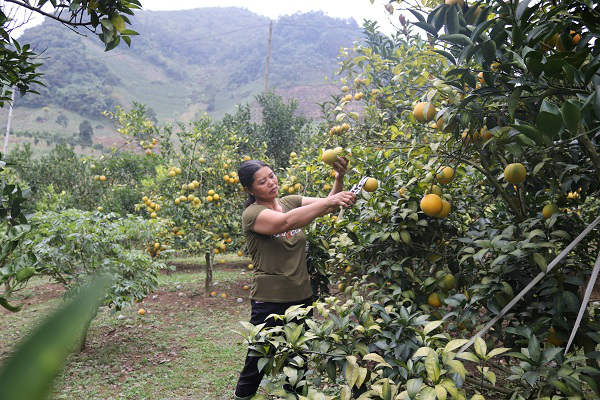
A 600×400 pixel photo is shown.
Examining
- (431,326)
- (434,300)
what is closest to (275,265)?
(434,300)

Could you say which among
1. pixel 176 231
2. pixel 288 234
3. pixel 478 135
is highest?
pixel 478 135

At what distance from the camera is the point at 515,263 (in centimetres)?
151

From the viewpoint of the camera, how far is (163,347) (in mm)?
4098

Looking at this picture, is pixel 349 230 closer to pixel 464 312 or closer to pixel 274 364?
pixel 464 312

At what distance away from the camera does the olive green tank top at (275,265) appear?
7.81 ft

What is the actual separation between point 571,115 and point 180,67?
→ 5251 cm

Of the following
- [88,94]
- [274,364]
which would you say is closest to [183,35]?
[88,94]

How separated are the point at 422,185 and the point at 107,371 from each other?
305cm

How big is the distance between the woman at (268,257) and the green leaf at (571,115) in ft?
4.80

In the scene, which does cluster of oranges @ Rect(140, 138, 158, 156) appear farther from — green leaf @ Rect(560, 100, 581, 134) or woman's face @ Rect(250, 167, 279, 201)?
green leaf @ Rect(560, 100, 581, 134)

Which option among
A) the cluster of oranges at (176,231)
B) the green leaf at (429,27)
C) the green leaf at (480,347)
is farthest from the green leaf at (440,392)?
the cluster of oranges at (176,231)

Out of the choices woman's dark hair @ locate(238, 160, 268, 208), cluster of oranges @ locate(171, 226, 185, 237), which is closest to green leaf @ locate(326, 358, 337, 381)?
woman's dark hair @ locate(238, 160, 268, 208)

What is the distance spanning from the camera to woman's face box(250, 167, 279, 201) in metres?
2.45

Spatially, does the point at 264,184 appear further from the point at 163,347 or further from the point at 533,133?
the point at 163,347
